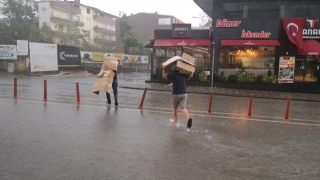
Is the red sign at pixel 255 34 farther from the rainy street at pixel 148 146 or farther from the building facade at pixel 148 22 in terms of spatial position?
the building facade at pixel 148 22

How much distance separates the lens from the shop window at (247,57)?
20.4 metres

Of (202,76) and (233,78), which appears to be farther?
(202,76)

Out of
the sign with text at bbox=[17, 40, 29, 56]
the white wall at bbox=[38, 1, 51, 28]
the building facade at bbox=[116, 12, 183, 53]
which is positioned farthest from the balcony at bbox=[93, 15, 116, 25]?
the sign with text at bbox=[17, 40, 29, 56]

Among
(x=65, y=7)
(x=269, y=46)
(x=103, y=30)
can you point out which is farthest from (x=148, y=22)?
(x=269, y=46)

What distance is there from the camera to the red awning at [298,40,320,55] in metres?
18.5

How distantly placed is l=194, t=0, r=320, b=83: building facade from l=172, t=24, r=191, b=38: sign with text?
1.90 metres

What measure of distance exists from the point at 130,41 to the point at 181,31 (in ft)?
96.3

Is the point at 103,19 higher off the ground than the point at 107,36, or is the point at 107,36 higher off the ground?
the point at 103,19

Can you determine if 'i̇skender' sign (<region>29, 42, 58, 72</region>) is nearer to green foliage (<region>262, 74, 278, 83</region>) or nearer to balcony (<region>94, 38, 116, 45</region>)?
Answer: green foliage (<region>262, 74, 278, 83</region>)

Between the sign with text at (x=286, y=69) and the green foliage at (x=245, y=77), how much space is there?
1.81 metres

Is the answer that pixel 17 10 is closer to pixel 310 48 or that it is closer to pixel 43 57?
pixel 43 57

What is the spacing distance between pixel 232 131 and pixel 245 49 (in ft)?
48.0

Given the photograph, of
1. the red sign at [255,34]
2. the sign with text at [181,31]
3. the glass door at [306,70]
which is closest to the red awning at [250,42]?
the red sign at [255,34]

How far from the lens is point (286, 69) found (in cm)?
1945
